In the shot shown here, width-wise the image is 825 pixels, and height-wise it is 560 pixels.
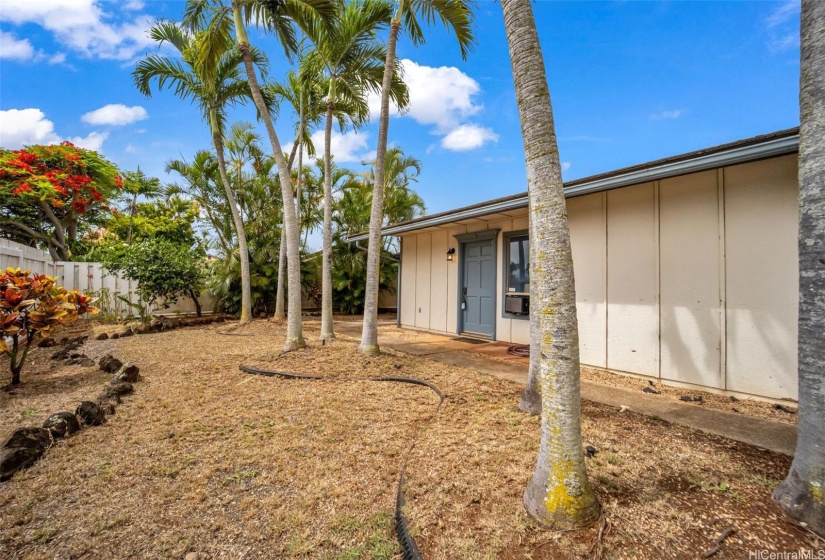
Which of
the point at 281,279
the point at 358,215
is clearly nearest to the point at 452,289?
the point at 281,279

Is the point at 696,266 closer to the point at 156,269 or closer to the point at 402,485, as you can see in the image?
the point at 402,485

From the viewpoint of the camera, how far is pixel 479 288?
7344mm

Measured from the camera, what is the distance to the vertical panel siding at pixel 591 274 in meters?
4.84

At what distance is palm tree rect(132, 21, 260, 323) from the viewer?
25.5 feet

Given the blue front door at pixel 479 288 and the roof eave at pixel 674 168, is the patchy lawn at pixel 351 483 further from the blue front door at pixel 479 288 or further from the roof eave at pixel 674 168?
the blue front door at pixel 479 288

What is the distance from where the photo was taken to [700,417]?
121 inches

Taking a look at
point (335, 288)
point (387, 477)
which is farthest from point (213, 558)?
point (335, 288)

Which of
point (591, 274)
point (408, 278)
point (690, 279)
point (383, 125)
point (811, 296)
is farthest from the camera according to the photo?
point (408, 278)

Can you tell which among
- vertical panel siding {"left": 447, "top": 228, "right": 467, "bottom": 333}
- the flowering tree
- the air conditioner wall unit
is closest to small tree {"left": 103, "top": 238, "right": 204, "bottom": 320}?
the flowering tree

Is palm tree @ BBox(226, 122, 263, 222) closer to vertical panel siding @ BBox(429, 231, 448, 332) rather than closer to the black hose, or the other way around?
vertical panel siding @ BBox(429, 231, 448, 332)

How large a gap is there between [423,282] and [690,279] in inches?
217

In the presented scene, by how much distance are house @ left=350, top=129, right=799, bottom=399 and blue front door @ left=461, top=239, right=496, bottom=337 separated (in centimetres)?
147

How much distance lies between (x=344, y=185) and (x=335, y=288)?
3.66 meters

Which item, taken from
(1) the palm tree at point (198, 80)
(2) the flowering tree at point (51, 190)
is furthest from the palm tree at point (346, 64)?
(2) the flowering tree at point (51, 190)
